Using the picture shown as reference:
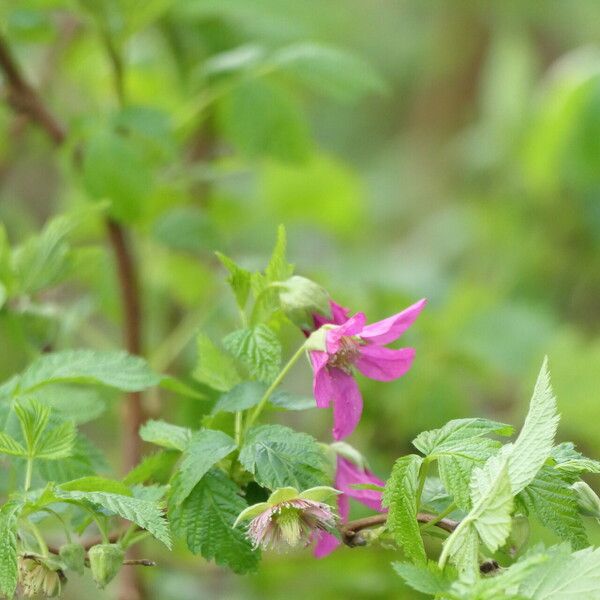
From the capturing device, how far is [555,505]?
1.85ft

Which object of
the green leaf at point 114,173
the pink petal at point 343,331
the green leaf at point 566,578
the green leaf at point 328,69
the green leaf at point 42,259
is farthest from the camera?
the green leaf at point 328,69

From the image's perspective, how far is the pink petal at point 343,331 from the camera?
618mm

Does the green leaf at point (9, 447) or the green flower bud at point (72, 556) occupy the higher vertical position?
the green leaf at point (9, 447)

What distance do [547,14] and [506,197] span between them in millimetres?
1395

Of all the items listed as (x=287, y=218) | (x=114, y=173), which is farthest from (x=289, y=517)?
(x=287, y=218)

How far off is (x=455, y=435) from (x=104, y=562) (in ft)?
0.71

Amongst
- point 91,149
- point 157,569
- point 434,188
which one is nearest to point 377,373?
point 91,149

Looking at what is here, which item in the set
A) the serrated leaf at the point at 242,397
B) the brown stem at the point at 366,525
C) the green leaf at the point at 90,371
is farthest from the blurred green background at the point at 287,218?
the brown stem at the point at 366,525

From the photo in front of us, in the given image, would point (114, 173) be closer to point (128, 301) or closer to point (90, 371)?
point (128, 301)

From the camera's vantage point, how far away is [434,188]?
2.98 meters

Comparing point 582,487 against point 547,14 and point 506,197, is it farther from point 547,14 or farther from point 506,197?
point 547,14

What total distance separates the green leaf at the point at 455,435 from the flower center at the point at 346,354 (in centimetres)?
8

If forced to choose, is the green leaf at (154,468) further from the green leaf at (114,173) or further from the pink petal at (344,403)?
the green leaf at (114,173)

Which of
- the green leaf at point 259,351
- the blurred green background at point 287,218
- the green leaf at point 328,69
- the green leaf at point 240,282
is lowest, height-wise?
the blurred green background at point 287,218
